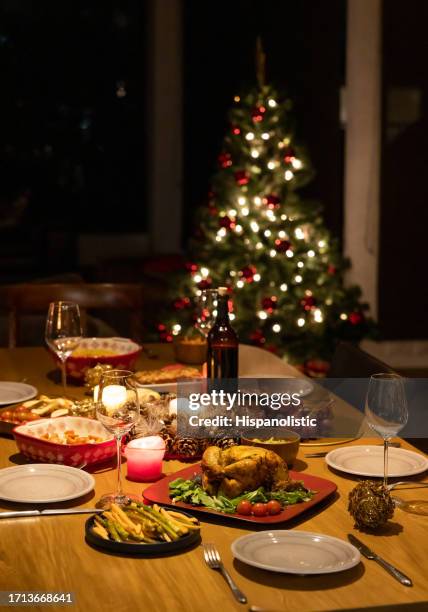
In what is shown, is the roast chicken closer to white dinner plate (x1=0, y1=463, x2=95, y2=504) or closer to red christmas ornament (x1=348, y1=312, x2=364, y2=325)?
white dinner plate (x1=0, y1=463, x2=95, y2=504)

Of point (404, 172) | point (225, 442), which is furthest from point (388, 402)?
point (404, 172)

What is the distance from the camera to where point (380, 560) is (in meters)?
1.37

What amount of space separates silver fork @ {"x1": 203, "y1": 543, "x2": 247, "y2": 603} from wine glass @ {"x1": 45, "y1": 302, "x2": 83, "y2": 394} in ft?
2.97

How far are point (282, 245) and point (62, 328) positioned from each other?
270 centimetres

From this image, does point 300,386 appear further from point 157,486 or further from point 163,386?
point 157,486

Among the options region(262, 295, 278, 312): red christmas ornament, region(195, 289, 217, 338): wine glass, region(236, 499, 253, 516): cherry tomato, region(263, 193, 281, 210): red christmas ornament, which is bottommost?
region(262, 295, 278, 312): red christmas ornament

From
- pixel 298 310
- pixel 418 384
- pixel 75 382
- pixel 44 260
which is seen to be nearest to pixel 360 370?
pixel 418 384

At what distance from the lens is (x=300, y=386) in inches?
88.9

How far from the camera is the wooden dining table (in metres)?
1.25

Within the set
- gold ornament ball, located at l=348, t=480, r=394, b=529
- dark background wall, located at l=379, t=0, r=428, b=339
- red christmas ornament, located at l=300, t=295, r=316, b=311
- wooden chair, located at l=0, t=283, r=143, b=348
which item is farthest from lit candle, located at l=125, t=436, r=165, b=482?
dark background wall, located at l=379, t=0, r=428, b=339

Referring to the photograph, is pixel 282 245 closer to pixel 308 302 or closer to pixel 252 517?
pixel 308 302

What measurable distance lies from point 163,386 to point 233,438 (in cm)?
45

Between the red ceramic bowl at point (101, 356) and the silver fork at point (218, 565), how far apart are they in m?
1.06

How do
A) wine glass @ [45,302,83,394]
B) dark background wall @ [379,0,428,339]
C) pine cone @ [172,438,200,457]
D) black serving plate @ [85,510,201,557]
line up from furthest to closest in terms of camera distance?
dark background wall @ [379,0,428,339], wine glass @ [45,302,83,394], pine cone @ [172,438,200,457], black serving plate @ [85,510,201,557]
